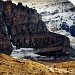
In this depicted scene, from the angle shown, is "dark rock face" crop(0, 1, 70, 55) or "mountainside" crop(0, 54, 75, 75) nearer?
"mountainside" crop(0, 54, 75, 75)

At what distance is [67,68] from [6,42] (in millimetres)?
39832

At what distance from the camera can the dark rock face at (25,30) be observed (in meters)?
Answer: 59.7

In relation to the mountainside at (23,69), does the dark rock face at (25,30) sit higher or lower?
lower

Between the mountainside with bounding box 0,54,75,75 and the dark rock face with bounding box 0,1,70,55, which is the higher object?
the mountainside with bounding box 0,54,75,75

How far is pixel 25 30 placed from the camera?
61938 millimetres

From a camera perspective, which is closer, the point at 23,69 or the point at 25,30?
the point at 23,69

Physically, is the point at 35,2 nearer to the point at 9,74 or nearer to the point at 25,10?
the point at 25,10

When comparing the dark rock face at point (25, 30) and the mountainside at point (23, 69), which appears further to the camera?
the dark rock face at point (25, 30)

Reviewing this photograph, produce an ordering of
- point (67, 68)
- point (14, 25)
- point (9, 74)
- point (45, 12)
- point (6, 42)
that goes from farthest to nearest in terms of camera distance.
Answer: point (45, 12)
point (14, 25)
point (6, 42)
point (67, 68)
point (9, 74)

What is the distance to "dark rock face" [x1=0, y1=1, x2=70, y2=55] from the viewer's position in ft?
196

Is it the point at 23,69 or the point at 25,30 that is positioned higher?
the point at 23,69

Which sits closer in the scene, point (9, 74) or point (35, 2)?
point (9, 74)

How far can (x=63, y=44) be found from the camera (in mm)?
59406

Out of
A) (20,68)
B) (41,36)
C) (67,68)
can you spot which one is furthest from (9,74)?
(41,36)
